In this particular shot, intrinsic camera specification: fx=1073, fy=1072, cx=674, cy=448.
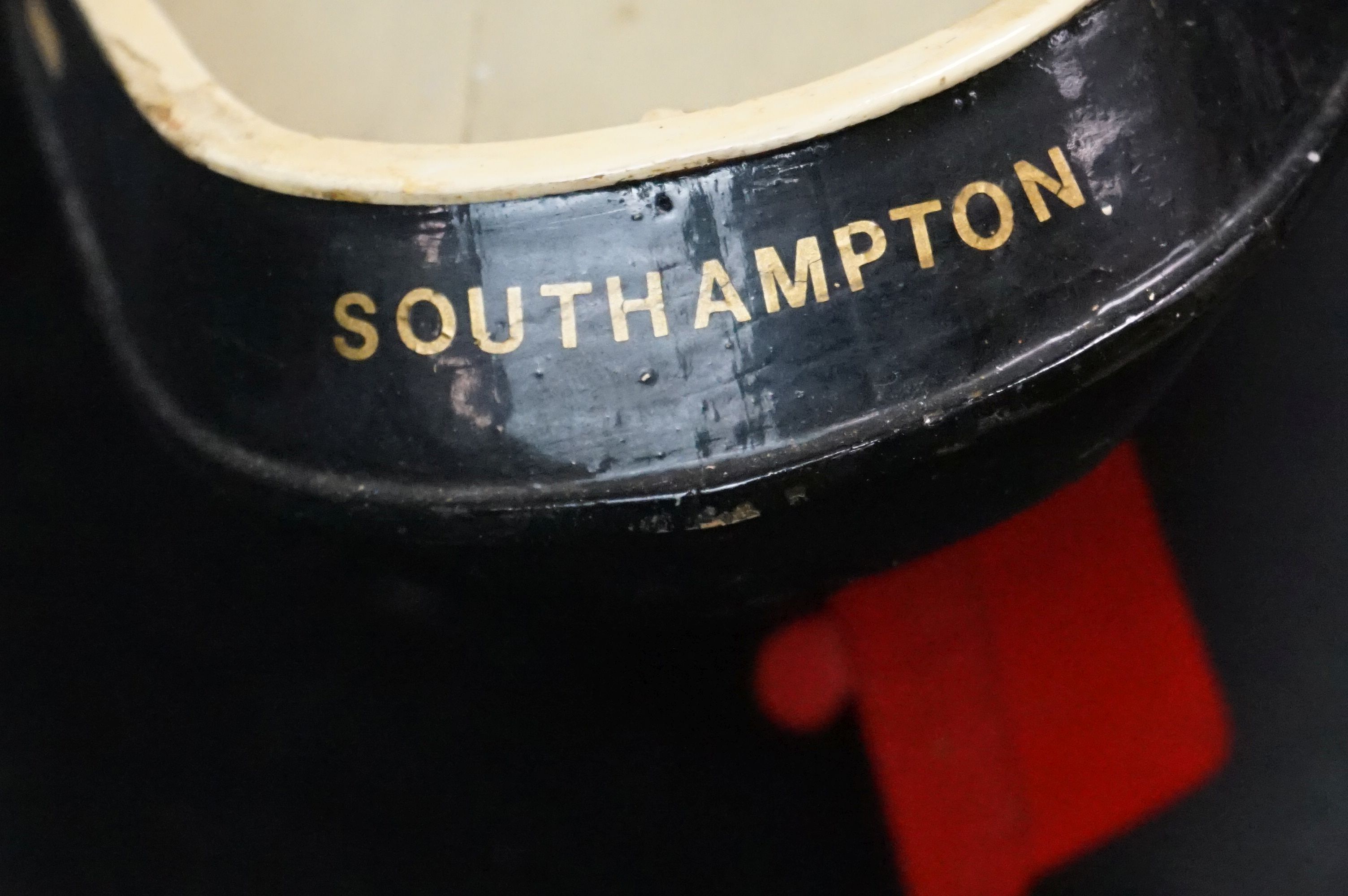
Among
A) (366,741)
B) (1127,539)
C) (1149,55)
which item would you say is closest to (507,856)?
(366,741)

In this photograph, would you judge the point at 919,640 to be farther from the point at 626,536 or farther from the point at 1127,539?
the point at 626,536

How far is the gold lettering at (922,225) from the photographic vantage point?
60cm

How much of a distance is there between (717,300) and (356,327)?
0.71 ft

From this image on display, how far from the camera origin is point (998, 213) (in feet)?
1.98

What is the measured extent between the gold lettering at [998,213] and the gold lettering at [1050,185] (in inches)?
0.5

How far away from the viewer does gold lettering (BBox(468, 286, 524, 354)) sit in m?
0.60

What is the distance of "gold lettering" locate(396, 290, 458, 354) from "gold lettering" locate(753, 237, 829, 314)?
177mm

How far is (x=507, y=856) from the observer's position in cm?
94

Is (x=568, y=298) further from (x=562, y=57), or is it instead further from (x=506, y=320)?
(x=562, y=57)

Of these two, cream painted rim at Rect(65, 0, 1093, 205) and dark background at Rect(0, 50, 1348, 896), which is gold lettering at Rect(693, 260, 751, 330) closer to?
cream painted rim at Rect(65, 0, 1093, 205)

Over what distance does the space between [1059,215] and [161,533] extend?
952 millimetres

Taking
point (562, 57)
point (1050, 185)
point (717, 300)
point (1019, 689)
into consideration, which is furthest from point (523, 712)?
point (562, 57)

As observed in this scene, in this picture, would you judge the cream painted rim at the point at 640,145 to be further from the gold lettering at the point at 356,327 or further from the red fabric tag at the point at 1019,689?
the red fabric tag at the point at 1019,689

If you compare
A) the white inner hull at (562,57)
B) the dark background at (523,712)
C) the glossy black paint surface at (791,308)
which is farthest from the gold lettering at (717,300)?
the white inner hull at (562,57)
